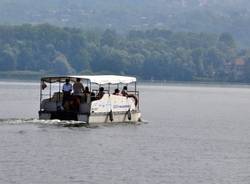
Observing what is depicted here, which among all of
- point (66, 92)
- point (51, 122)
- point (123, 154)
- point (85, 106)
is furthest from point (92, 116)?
point (123, 154)

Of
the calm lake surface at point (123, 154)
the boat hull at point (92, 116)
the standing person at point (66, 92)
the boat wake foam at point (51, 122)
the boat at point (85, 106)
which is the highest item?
the standing person at point (66, 92)

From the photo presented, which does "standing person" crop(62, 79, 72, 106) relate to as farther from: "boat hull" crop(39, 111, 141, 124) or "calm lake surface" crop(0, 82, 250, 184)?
"calm lake surface" crop(0, 82, 250, 184)

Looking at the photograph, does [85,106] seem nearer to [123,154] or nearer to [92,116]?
[92,116]

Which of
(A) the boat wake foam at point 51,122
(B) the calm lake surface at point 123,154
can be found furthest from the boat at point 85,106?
(B) the calm lake surface at point 123,154

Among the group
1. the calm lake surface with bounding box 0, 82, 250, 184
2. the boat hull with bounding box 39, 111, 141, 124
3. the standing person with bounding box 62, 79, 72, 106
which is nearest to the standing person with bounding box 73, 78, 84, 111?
the standing person with bounding box 62, 79, 72, 106

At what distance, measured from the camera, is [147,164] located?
133ft

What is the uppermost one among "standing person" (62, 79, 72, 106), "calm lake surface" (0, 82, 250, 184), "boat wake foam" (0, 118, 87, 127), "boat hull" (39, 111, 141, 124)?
"standing person" (62, 79, 72, 106)

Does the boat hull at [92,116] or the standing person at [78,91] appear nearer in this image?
the boat hull at [92,116]

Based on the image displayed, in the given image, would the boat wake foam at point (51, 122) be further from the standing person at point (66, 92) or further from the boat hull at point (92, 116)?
the standing person at point (66, 92)

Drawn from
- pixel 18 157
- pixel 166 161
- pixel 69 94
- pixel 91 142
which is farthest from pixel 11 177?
pixel 69 94

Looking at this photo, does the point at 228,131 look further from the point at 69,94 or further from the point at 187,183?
the point at 187,183

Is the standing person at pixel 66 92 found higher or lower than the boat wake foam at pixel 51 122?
higher

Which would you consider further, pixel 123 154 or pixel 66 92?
pixel 66 92

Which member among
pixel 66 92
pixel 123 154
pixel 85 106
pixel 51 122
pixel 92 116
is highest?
pixel 66 92
